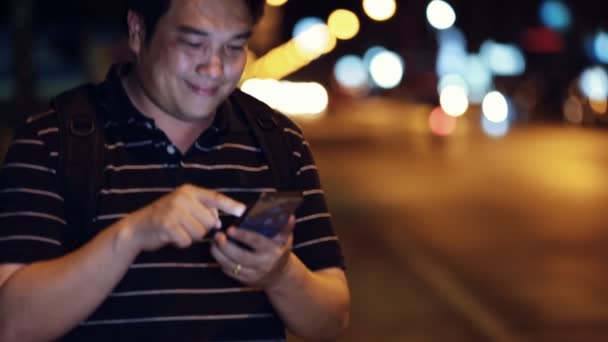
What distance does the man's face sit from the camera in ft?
8.52

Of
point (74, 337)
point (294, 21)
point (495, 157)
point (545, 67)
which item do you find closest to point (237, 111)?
point (74, 337)

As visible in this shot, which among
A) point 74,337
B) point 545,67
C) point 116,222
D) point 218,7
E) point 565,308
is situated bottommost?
point 545,67

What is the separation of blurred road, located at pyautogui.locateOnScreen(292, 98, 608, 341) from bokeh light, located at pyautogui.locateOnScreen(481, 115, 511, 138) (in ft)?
16.7

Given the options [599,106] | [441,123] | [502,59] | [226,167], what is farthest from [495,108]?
→ [226,167]

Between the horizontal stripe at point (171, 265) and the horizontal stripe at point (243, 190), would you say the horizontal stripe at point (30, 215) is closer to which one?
the horizontal stripe at point (171, 265)

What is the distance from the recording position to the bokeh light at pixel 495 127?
32.7 meters

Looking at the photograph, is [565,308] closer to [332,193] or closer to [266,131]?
[266,131]

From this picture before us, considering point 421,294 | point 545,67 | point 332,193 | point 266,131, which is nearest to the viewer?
point 266,131

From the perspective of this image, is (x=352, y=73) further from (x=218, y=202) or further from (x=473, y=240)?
(x=218, y=202)

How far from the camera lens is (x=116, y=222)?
97.7 inches

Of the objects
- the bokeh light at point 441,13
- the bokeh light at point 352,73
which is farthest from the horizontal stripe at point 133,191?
the bokeh light at point 352,73

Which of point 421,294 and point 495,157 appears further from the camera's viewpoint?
point 495,157

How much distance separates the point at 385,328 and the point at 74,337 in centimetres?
657

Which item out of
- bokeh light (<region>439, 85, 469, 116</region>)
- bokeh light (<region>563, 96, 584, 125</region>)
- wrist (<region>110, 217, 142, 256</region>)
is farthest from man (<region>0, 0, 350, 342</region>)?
bokeh light (<region>563, 96, 584, 125</region>)
